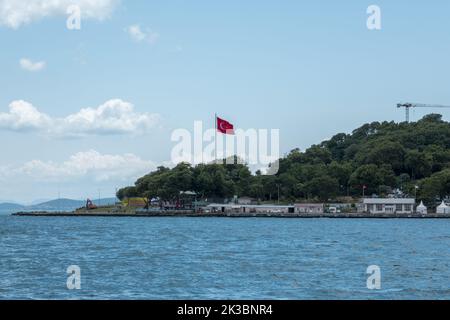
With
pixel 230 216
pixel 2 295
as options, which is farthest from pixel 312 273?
pixel 230 216

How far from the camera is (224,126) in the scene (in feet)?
371

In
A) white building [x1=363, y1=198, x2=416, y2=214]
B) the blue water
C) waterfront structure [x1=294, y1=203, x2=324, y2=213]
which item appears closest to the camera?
the blue water

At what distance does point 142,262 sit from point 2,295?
1655 cm

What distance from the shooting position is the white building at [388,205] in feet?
593

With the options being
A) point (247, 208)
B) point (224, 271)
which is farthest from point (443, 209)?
point (224, 271)

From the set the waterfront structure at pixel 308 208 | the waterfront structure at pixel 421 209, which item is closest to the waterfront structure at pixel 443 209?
the waterfront structure at pixel 421 209

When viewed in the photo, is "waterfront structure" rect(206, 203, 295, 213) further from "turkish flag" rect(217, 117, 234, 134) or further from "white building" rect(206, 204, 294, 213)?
"turkish flag" rect(217, 117, 234, 134)

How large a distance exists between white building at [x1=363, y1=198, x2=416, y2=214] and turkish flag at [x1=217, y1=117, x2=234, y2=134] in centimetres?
7705

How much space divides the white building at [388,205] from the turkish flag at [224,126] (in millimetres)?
77046

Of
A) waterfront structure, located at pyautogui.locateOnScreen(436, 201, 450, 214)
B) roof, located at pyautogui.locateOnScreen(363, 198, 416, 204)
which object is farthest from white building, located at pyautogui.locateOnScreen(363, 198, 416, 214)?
waterfront structure, located at pyautogui.locateOnScreen(436, 201, 450, 214)

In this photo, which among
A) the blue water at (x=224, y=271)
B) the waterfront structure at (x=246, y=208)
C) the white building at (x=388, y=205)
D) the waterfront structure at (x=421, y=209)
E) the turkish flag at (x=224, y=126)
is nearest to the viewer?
the blue water at (x=224, y=271)

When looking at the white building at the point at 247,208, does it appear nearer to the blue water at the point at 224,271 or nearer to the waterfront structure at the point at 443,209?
the waterfront structure at the point at 443,209

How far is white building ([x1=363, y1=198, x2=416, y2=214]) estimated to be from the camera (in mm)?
180750

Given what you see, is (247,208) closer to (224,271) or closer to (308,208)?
(308,208)
